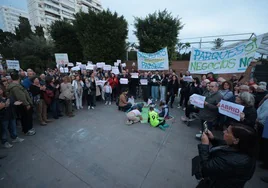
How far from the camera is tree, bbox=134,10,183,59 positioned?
37.6ft

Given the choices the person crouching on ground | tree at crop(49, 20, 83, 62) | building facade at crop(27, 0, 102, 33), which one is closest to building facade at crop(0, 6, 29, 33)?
building facade at crop(27, 0, 102, 33)

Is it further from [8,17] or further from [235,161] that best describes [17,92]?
[8,17]

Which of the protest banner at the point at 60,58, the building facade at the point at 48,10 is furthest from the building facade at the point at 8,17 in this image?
the protest banner at the point at 60,58

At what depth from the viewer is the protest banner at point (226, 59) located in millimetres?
4417

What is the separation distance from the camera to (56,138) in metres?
3.84

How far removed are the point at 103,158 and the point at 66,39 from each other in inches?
687

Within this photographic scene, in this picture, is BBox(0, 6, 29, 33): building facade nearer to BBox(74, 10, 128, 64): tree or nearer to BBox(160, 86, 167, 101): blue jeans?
BBox(74, 10, 128, 64): tree

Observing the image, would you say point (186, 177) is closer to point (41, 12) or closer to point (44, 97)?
point (44, 97)

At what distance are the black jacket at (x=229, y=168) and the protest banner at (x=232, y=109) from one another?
1956mm

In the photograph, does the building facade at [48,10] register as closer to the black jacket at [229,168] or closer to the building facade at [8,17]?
the building facade at [8,17]

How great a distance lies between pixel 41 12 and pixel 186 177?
6985cm

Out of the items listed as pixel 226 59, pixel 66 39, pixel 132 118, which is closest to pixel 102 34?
pixel 66 39

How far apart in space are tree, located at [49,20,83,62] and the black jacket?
59.0 feet

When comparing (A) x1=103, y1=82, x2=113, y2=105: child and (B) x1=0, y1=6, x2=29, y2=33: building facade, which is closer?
(A) x1=103, y1=82, x2=113, y2=105: child
